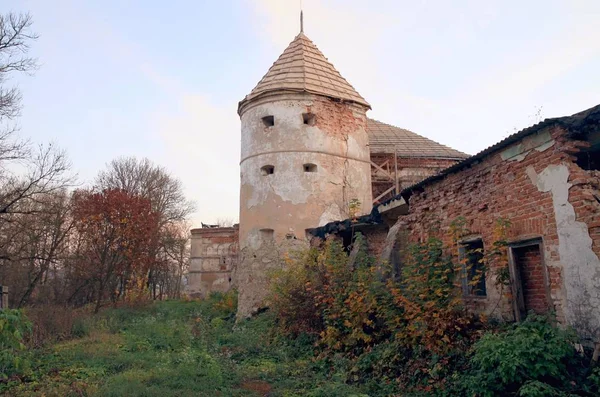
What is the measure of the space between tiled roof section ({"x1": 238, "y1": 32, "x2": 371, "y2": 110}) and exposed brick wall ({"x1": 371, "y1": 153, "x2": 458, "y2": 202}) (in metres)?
2.72

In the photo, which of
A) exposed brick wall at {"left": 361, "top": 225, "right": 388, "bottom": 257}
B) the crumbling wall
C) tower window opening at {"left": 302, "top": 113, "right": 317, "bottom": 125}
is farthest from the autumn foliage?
exposed brick wall at {"left": 361, "top": 225, "right": 388, "bottom": 257}

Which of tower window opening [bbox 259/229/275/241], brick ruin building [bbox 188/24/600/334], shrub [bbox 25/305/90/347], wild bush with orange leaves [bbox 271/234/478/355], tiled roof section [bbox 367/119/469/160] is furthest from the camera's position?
tiled roof section [bbox 367/119/469/160]

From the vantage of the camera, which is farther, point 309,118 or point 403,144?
point 403,144

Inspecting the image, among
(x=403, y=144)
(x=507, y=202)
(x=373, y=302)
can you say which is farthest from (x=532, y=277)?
(x=403, y=144)

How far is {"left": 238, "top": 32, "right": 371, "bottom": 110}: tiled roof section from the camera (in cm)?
1839

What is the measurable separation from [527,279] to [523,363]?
246 centimetres

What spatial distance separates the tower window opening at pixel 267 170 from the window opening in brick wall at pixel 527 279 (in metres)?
11.2

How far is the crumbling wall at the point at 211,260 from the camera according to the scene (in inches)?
1240

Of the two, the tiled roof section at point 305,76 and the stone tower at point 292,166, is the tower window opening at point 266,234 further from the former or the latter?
the tiled roof section at point 305,76

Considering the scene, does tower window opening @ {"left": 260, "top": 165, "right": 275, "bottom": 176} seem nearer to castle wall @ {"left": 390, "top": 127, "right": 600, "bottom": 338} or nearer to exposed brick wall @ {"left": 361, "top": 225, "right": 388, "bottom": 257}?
exposed brick wall @ {"left": 361, "top": 225, "right": 388, "bottom": 257}

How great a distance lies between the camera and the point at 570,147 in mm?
6785

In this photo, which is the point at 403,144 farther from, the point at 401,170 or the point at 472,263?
the point at 472,263

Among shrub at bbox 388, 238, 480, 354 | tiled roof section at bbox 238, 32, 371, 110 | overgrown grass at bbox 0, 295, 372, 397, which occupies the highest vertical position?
tiled roof section at bbox 238, 32, 371, 110

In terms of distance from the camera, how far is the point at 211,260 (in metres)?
31.7
